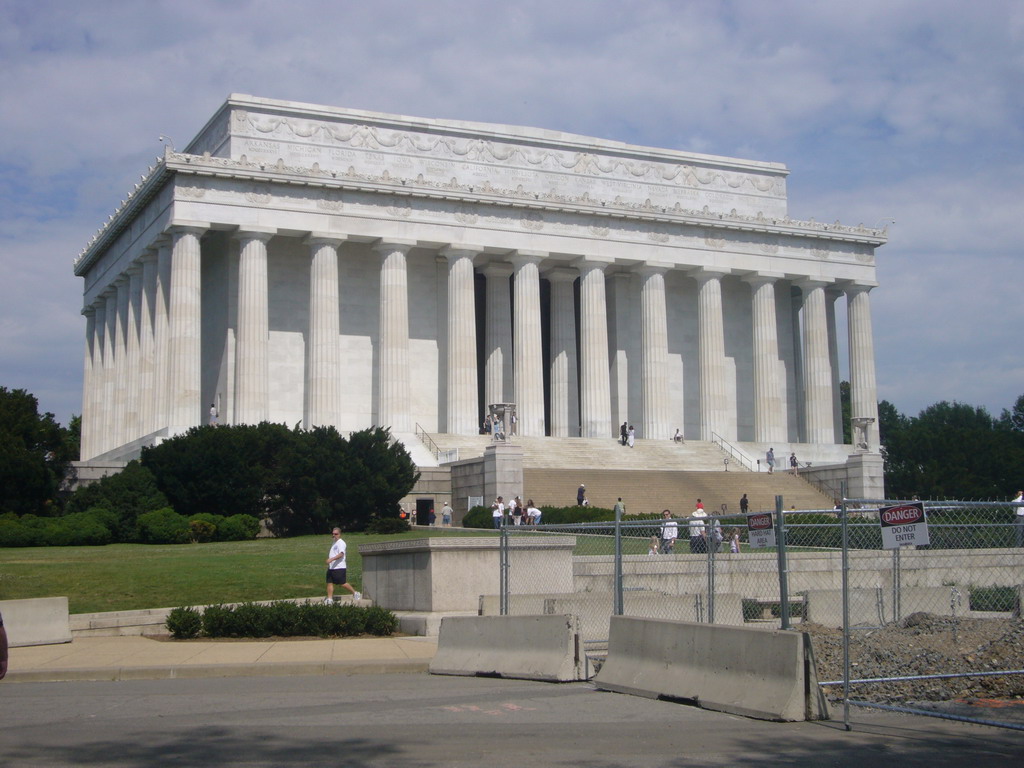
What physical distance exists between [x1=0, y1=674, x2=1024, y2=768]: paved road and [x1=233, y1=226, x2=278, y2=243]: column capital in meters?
48.9

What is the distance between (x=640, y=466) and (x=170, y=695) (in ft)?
160

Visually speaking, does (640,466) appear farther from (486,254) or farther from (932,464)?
(932,464)

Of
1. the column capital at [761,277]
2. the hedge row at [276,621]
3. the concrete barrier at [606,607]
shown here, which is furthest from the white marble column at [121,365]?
the concrete barrier at [606,607]

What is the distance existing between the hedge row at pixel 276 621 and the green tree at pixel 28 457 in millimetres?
30476

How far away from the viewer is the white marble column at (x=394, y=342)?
65500mm

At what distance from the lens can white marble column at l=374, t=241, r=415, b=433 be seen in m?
65.5

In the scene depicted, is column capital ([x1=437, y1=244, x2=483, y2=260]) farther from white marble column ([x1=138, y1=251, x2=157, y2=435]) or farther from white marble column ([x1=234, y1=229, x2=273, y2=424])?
white marble column ([x1=138, y1=251, x2=157, y2=435])

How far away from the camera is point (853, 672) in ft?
54.1

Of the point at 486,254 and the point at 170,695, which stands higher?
the point at 486,254

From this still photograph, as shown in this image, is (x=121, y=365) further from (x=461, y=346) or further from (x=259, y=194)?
(x=461, y=346)

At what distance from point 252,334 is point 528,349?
1516 centimetres

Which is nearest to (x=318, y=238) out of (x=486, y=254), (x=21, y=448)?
(x=486, y=254)

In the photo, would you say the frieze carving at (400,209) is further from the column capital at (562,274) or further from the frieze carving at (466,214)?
the column capital at (562,274)

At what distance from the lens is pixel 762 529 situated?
15188mm
